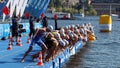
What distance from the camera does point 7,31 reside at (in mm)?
31922

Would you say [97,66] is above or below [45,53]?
below

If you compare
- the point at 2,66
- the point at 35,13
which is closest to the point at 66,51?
the point at 2,66

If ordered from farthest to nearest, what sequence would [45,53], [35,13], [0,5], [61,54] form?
1. [35,13]
2. [0,5]
3. [61,54]
4. [45,53]

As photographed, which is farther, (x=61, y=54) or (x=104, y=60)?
(x=104, y=60)

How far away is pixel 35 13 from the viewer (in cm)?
4747

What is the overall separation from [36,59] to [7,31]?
43.4 feet

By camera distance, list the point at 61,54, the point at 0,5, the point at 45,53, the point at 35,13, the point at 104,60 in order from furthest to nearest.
A: the point at 35,13, the point at 0,5, the point at 104,60, the point at 61,54, the point at 45,53

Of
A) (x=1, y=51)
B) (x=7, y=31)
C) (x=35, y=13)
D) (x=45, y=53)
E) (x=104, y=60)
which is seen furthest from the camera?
(x=35, y=13)

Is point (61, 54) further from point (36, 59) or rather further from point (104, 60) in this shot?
point (104, 60)

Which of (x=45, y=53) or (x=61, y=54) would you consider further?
(x=61, y=54)

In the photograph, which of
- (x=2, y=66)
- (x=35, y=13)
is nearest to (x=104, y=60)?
(x=2, y=66)

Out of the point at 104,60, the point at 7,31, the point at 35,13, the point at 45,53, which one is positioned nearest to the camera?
the point at 45,53

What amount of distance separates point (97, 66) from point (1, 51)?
4880 millimetres

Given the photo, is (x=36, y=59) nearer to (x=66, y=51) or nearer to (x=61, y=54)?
(x=61, y=54)
